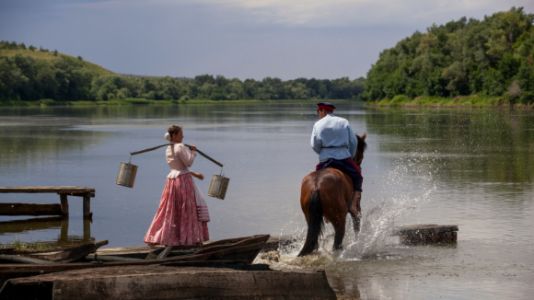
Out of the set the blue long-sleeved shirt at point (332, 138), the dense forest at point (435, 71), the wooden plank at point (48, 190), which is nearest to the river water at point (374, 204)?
the wooden plank at point (48, 190)

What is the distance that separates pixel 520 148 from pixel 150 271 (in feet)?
94.4

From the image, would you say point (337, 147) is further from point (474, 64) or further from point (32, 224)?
point (474, 64)

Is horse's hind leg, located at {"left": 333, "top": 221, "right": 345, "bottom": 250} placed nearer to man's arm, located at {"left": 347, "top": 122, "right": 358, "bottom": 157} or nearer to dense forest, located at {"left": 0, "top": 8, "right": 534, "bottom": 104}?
man's arm, located at {"left": 347, "top": 122, "right": 358, "bottom": 157}

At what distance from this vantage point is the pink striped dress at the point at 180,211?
1205 cm

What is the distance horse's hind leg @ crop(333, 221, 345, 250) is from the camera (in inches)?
512

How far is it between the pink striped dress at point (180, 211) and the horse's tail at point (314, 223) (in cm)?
148

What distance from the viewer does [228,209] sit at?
19.5 m

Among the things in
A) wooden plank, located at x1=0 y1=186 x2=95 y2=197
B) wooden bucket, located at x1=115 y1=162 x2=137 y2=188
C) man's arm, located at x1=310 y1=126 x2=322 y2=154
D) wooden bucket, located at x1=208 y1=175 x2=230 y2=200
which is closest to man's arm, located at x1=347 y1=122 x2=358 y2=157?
man's arm, located at x1=310 y1=126 x2=322 y2=154

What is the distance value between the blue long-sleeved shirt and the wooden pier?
18.7 ft

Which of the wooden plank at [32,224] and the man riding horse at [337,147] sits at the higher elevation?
the man riding horse at [337,147]

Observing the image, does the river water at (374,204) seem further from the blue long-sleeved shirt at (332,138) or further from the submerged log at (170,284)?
the blue long-sleeved shirt at (332,138)

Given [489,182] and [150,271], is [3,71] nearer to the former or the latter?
[489,182]

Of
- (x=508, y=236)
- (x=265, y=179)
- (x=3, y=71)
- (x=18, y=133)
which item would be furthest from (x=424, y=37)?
(x=508, y=236)

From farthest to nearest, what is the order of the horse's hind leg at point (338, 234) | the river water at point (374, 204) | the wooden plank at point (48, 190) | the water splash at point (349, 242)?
the wooden plank at point (48, 190), the horse's hind leg at point (338, 234), the water splash at point (349, 242), the river water at point (374, 204)
